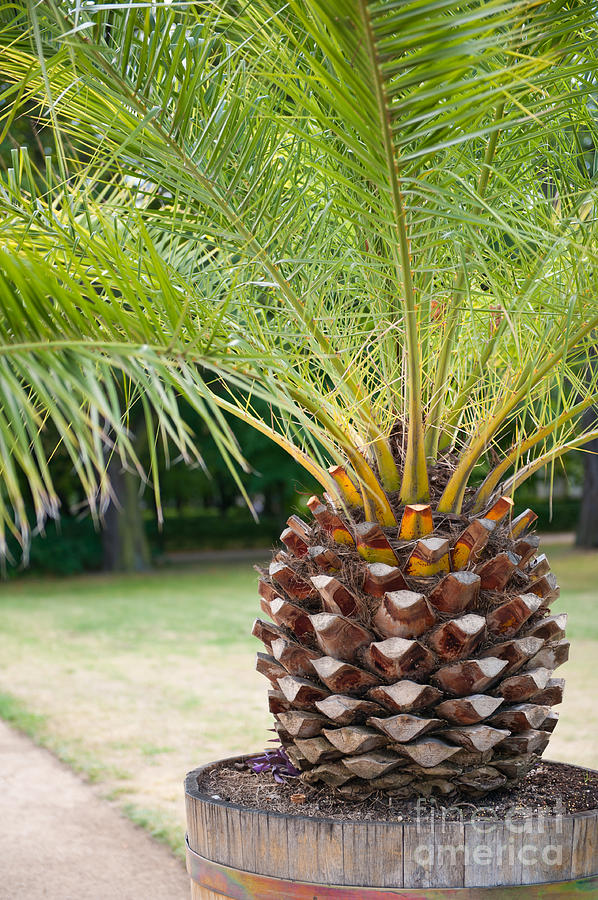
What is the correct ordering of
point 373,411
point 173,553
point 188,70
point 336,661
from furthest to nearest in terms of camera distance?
point 173,553 → point 373,411 → point 336,661 → point 188,70

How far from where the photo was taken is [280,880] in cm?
220

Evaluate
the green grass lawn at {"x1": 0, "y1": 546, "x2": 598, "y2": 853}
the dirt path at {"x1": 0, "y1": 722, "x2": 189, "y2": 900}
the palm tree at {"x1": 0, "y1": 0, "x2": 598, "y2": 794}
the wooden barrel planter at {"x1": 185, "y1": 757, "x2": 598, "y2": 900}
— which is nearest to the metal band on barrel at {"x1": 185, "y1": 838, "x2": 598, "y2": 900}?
the wooden barrel planter at {"x1": 185, "y1": 757, "x2": 598, "y2": 900}

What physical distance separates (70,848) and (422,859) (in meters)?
3.08

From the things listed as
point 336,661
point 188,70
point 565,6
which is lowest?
point 336,661

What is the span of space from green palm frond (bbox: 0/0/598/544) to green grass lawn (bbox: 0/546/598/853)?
3105 mm

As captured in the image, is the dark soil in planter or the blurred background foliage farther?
the blurred background foliage

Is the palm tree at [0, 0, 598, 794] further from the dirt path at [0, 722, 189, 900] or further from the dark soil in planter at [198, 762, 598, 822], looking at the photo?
the dirt path at [0, 722, 189, 900]

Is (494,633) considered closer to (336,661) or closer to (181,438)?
(336,661)

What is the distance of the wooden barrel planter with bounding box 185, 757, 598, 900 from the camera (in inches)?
83.4

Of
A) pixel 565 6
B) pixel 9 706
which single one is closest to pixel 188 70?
pixel 565 6

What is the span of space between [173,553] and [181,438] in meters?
22.1

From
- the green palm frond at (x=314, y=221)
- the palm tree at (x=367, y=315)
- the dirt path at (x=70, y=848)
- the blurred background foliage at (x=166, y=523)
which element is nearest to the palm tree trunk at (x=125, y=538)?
the blurred background foliage at (x=166, y=523)

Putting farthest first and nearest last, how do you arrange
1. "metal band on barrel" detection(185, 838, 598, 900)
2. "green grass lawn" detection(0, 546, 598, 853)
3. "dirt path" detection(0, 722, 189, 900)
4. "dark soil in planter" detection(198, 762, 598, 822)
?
1. "green grass lawn" detection(0, 546, 598, 853)
2. "dirt path" detection(0, 722, 189, 900)
3. "dark soil in planter" detection(198, 762, 598, 822)
4. "metal band on barrel" detection(185, 838, 598, 900)

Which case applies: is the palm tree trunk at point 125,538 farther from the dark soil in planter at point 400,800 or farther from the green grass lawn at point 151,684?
the dark soil in planter at point 400,800
